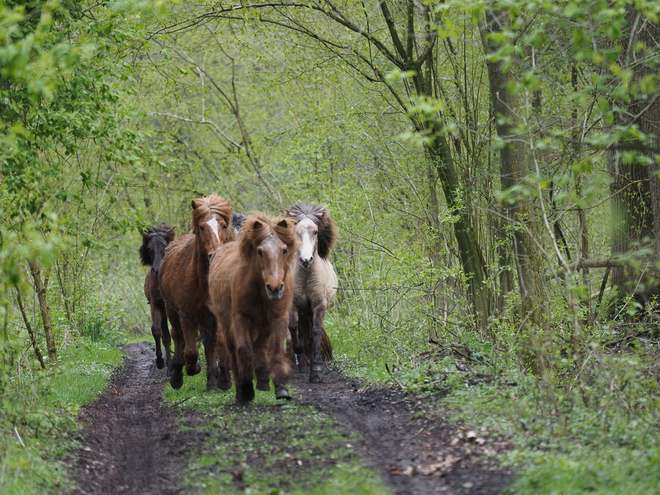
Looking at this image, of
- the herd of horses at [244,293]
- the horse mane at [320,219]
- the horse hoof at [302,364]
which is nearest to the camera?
the herd of horses at [244,293]

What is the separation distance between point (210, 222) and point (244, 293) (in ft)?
5.36

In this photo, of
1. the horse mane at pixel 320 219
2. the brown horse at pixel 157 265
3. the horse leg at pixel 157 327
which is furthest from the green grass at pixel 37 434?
the horse mane at pixel 320 219

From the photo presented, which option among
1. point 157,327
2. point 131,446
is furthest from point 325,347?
point 131,446

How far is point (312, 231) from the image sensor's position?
35.8ft

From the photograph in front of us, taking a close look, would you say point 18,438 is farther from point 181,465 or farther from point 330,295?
point 330,295

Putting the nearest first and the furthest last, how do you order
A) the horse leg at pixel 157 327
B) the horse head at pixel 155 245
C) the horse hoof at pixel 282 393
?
the horse hoof at pixel 282 393, the horse head at pixel 155 245, the horse leg at pixel 157 327

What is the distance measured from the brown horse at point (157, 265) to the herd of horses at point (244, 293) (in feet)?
0.06

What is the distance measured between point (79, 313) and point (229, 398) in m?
9.48

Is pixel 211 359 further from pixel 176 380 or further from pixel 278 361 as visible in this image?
pixel 278 361

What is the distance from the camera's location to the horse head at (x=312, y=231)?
10.7 m

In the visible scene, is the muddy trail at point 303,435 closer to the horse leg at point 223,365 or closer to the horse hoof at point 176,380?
the horse hoof at point 176,380

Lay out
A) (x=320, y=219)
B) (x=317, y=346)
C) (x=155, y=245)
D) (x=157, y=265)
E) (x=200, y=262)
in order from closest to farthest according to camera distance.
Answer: (x=200, y=262) < (x=317, y=346) < (x=320, y=219) < (x=157, y=265) < (x=155, y=245)

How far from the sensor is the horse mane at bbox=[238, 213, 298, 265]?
25.1 ft

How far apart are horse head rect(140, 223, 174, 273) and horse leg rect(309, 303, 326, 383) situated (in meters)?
2.84
